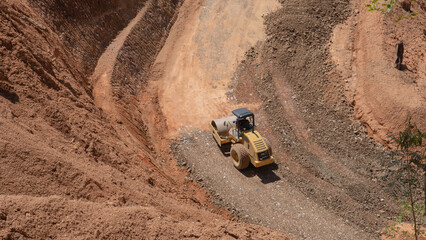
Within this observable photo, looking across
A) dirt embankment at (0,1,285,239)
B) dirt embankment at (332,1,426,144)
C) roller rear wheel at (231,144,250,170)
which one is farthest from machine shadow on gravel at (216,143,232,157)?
dirt embankment at (332,1,426,144)

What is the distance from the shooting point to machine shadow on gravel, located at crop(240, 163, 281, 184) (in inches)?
575

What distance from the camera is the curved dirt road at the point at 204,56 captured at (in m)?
18.9

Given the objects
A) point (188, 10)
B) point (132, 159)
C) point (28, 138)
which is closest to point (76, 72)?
point (132, 159)

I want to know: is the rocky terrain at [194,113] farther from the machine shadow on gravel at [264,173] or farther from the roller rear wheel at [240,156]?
the roller rear wheel at [240,156]

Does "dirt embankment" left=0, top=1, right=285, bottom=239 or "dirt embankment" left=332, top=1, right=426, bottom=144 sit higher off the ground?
"dirt embankment" left=0, top=1, right=285, bottom=239

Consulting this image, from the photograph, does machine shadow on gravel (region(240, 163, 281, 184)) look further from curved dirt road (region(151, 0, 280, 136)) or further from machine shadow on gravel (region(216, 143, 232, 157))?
curved dirt road (region(151, 0, 280, 136))

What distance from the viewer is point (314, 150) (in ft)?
53.0

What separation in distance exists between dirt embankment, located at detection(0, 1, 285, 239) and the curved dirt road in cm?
424

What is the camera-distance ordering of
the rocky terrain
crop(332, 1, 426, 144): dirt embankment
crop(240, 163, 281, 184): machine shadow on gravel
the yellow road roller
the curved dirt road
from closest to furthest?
the rocky terrain < the yellow road roller < crop(240, 163, 281, 184): machine shadow on gravel < crop(332, 1, 426, 144): dirt embankment < the curved dirt road

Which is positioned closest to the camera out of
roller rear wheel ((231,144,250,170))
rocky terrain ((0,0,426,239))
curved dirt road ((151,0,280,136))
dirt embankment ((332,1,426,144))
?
rocky terrain ((0,0,426,239))

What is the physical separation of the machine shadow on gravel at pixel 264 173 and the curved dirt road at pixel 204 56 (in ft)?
12.9

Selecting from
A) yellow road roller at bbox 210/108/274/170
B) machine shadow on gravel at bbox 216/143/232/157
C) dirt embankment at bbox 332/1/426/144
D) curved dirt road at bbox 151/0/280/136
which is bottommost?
dirt embankment at bbox 332/1/426/144

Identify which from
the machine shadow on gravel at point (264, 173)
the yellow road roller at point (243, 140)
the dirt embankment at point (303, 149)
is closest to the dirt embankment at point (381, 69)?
the dirt embankment at point (303, 149)

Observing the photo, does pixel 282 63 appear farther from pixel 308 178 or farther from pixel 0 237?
pixel 0 237
